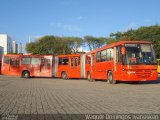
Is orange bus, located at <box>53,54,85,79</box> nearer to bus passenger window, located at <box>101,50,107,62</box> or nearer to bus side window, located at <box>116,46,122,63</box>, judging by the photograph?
bus passenger window, located at <box>101,50,107,62</box>

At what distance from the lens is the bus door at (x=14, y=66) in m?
39.6

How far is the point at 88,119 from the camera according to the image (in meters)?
7.95

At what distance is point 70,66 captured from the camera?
124 ft

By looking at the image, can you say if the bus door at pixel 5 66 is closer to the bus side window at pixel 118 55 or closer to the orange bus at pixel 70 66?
the orange bus at pixel 70 66

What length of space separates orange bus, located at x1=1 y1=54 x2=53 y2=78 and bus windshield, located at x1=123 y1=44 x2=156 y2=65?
19318 millimetres

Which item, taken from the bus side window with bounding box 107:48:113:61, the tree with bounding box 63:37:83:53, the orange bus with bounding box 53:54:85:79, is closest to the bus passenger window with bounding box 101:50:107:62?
the bus side window with bounding box 107:48:113:61

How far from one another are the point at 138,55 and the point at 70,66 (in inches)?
638

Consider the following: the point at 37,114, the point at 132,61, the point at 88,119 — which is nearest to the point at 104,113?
the point at 88,119

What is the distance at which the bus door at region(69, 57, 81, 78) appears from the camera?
36156 mm

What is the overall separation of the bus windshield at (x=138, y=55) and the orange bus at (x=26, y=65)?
19.3 meters

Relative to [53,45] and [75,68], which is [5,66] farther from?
[53,45]

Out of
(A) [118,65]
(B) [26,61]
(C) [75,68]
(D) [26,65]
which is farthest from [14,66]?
(A) [118,65]

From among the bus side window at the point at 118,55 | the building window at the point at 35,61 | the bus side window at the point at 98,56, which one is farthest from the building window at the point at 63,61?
the bus side window at the point at 118,55

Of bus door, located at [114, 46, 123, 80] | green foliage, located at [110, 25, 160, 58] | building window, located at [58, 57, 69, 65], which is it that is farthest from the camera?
green foliage, located at [110, 25, 160, 58]
